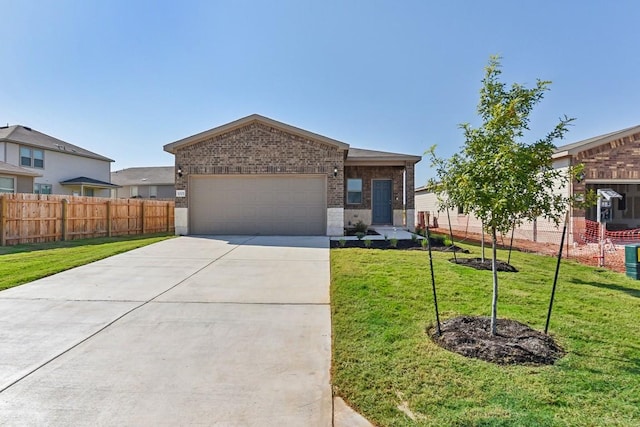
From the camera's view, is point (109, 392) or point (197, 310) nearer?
point (109, 392)

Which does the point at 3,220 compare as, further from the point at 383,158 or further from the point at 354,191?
the point at 383,158

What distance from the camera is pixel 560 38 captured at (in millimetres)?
11680

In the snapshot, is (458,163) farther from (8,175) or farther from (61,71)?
(8,175)

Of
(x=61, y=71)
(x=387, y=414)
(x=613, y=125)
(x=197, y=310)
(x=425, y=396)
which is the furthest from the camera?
(x=613, y=125)

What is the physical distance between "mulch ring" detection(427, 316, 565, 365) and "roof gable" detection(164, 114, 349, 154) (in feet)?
34.9

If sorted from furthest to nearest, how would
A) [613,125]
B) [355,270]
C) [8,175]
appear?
[8,175] < [613,125] < [355,270]

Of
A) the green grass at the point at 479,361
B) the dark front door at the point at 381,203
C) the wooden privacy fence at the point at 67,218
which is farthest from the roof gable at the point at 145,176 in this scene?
the green grass at the point at 479,361

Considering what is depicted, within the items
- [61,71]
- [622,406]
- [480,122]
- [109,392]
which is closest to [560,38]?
[480,122]

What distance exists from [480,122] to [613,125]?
56.4 feet

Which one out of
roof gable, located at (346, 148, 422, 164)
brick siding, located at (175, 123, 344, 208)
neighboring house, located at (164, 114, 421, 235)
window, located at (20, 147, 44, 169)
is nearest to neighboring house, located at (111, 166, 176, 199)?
window, located at (20, 147, 44, 169)

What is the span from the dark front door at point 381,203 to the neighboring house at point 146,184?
18.7 meters

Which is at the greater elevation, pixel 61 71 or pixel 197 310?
pixel 61 71

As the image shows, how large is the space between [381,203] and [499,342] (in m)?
14.4

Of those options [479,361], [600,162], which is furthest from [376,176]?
[479,361]
